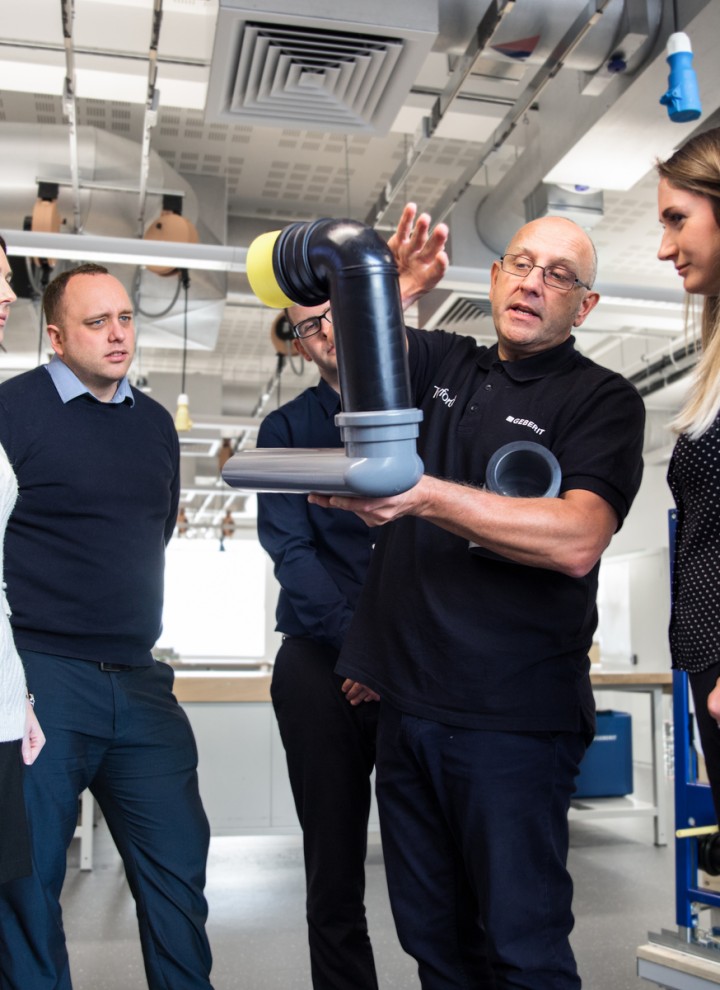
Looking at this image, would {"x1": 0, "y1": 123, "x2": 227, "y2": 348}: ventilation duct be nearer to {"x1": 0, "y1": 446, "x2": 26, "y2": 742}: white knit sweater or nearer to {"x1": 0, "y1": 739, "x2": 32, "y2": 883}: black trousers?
{"x1": 0, "y1": 446, "x2": 26, "y2": 742}: white knit sweater

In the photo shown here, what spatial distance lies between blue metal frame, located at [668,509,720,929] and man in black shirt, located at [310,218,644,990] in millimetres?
1162

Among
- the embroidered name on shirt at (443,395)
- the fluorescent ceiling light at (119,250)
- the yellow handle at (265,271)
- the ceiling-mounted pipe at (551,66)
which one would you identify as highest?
the ceiling-mounted pipe at (551,66)

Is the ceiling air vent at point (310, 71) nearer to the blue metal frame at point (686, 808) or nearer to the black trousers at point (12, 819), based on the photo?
the blue metal frame at point (686, 808)

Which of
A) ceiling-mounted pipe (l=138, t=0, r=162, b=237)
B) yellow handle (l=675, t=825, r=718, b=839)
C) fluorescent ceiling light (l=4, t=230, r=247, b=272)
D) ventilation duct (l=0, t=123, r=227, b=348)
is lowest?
yellow handle (l=675, t=825, r=718, b=839)

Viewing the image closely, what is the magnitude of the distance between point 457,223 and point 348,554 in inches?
120

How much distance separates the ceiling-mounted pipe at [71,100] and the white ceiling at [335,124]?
0.04 ft

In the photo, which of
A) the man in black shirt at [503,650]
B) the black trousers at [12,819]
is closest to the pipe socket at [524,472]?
the man in black shirt at [503,650]

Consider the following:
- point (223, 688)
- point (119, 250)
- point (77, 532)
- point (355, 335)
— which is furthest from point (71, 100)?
point (355, 335)

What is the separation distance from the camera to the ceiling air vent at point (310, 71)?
2541 millimetres

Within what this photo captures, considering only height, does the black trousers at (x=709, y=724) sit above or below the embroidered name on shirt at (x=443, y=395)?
below

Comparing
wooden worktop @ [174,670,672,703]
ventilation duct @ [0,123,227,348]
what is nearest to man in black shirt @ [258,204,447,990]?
ventilation duct @ [0,123,227,348]

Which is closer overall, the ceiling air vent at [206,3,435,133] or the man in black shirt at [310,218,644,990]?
the man in black shirt at [310,218,644,990]

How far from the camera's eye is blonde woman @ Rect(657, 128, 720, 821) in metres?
1.26

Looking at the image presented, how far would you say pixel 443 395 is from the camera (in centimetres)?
143
